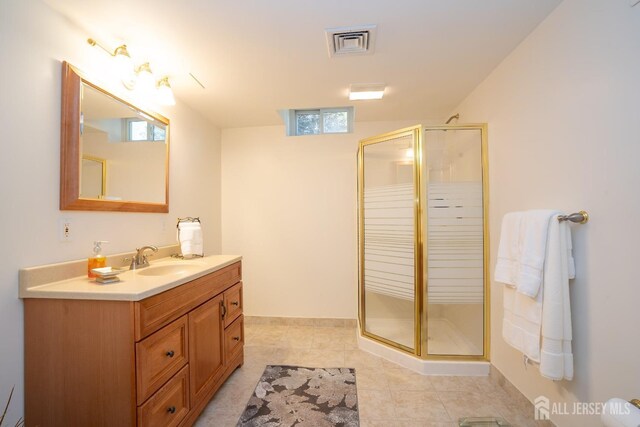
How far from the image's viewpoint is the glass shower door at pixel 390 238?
6.79 feet

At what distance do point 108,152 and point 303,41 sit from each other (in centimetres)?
137

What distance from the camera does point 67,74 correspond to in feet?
4.17

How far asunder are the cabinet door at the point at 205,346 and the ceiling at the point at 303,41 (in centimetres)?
161

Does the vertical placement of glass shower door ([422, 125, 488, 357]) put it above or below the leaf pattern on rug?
above

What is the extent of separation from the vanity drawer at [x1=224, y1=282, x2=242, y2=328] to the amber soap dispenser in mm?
731

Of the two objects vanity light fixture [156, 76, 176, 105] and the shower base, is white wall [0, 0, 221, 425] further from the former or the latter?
the shower base

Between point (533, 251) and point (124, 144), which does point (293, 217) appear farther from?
point (533, 251)

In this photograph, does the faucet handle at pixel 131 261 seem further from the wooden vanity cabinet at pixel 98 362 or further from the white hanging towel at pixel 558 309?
the white hanging towel at pixel 558 309

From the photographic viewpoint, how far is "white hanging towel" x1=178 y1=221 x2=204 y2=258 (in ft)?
6.30

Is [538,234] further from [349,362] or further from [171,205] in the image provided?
[171,205]

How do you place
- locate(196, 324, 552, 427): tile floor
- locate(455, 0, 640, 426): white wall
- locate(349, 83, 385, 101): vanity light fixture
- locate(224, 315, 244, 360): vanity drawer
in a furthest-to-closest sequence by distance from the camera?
locate(349, 83, 385, 101): vanity light fixture, locate(224, 315, 244, 360): vanity drawer, locate(196, 324, 552, 427): tile floor, locate(455, 0, 640, 426): white wall

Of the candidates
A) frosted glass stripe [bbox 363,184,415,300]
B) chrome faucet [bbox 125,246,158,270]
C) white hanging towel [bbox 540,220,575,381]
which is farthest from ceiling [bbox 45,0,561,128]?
chrome faucet [bbox 125,246,158,270]

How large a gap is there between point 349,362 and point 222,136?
2738 millimetres

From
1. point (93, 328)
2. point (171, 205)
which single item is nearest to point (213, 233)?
point (171, 205)
